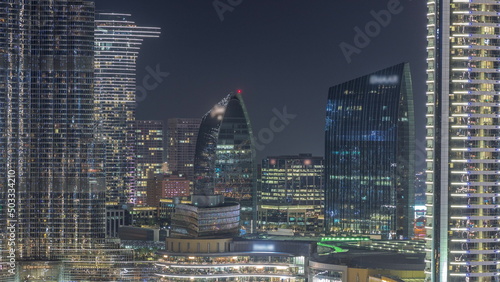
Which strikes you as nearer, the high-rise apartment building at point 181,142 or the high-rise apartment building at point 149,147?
the high-rise apartment building at point 181,142

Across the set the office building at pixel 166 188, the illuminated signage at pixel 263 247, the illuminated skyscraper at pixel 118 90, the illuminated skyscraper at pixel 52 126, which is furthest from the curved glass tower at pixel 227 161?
the illuminated signage at pixel 263 247

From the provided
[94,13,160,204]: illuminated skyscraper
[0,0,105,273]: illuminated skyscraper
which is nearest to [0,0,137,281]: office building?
[0,0,105,273]: illuminated skyscraper

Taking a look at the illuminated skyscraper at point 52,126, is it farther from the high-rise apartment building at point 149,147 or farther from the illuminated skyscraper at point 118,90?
the high-rise apartment building at point 149,147

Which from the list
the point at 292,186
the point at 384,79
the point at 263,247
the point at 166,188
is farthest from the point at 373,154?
the point at 166,188

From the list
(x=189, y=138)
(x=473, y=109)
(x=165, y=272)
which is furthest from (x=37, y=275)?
(x=189, y=138)

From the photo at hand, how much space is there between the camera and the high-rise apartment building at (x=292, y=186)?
144125mm

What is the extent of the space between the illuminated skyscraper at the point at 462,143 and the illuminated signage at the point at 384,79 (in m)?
63.3

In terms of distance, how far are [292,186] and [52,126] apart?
54890mm

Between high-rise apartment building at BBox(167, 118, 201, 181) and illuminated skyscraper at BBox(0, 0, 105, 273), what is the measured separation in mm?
88132

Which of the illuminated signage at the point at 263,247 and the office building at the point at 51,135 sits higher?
the office building at the point at 51,135

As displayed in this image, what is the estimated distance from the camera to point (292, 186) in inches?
5792

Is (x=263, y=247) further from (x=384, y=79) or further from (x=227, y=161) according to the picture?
(x=384, y=79)

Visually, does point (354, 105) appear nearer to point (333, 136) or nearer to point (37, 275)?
point (333, 136)

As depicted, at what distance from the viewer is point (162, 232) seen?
122 metres
